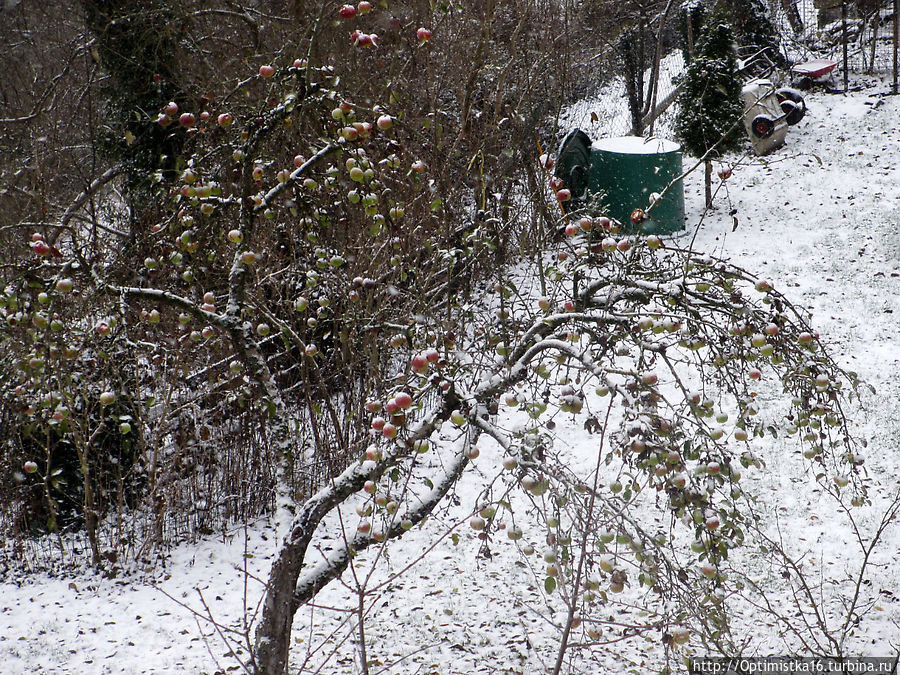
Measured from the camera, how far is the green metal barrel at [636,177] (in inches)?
367

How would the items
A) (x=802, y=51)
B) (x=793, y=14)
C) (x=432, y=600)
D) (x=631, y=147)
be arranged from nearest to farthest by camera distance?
(x=432, y=600) < (x=631, y=147) < (x=802, y=51) < (x=793, y=14)

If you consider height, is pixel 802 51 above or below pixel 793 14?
below

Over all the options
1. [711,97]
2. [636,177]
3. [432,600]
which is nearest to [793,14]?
[711,97]

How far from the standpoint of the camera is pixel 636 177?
9453 millimetres

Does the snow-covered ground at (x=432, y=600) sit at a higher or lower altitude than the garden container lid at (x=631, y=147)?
lower

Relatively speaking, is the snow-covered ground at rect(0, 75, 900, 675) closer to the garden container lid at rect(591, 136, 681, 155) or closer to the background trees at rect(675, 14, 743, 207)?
the garden container lid at rect(591, 136, 681, 155)

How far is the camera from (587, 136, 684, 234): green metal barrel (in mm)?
9320

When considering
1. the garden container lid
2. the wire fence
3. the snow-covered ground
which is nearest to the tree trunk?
the wire fence

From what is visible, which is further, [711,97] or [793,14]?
[793,14]

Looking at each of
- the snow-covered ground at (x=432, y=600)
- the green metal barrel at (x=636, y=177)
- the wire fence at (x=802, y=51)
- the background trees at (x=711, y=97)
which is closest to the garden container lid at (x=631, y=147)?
the green metal barrel at (x=636, y=177)

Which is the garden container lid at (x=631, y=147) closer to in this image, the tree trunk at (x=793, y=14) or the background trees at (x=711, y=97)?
the background trees at (x=711, y=97)

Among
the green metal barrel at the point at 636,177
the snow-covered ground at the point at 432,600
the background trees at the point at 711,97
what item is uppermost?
the background trees at the point at 711,97

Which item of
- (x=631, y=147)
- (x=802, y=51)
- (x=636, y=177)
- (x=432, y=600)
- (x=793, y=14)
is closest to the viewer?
(x=432, y=600)

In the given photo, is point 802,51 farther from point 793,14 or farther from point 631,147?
point 631,147
